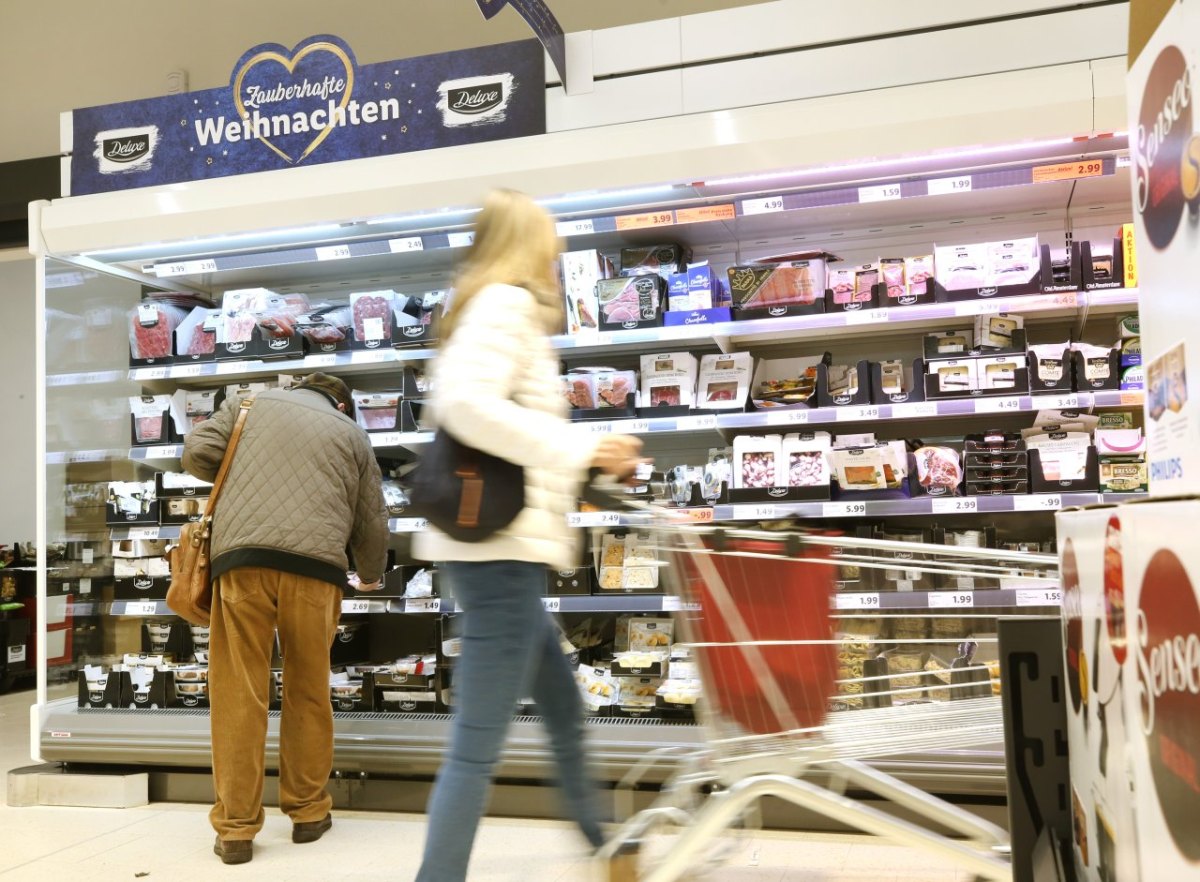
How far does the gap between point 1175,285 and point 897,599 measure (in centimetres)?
240

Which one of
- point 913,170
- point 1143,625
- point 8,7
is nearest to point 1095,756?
point 1143,625

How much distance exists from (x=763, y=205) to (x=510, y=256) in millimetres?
1367

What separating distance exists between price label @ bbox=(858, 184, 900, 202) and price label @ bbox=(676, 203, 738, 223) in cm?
40

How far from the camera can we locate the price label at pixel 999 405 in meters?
3.14

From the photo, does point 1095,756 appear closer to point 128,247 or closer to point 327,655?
point 327,655

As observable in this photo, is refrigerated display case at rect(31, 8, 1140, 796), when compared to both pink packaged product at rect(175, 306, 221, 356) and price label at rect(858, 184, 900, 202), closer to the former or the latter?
price label at rect(858, 184, 900, 202)

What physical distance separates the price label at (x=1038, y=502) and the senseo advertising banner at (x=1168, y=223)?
7.13ft

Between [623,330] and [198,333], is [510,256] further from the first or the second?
[198,333]

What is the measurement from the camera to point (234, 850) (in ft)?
9.71

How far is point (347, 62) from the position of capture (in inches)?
144

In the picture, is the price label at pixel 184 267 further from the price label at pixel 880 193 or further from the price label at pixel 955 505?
the price label at pixel 955 505

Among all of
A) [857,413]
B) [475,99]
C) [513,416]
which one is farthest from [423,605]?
[513,416]

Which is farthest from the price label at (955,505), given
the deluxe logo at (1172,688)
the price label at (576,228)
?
the deluxe logo at (1172,688)

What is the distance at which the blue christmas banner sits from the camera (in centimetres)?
344
